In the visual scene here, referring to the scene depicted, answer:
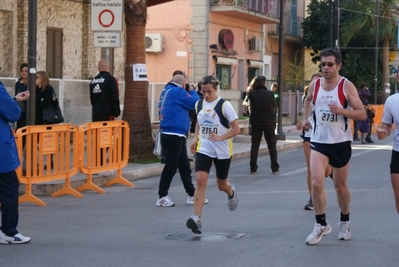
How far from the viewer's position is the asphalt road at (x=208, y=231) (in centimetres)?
866

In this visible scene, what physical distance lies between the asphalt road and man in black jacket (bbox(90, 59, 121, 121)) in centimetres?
163

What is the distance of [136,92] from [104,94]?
9.48 ft

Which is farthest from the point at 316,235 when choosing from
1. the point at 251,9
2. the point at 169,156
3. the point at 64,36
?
the point at 251,9

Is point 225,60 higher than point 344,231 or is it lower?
higher

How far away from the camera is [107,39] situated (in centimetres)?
1666

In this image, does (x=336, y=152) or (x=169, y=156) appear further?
(x=169, y=156)

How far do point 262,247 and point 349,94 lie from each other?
1.81 m

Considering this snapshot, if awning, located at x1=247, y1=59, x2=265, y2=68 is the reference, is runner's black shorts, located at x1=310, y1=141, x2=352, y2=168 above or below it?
below

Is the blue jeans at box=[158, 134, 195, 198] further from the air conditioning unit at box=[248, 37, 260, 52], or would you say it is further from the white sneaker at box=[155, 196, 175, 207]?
the air conditioning unit at box=[248, 37, 260, 52]

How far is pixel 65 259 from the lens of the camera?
Answer: 8617 mm

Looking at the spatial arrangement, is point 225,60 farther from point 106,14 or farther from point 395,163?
point 395,163

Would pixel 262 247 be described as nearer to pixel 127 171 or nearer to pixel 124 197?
pixel 124 197

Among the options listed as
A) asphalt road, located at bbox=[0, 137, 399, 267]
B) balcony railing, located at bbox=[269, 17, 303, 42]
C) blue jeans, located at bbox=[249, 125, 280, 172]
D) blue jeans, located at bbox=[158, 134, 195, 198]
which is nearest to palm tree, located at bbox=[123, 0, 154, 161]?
blue jeans, located at bbox=[249, 125, 280, 172]

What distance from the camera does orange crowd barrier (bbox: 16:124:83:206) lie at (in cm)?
1319
